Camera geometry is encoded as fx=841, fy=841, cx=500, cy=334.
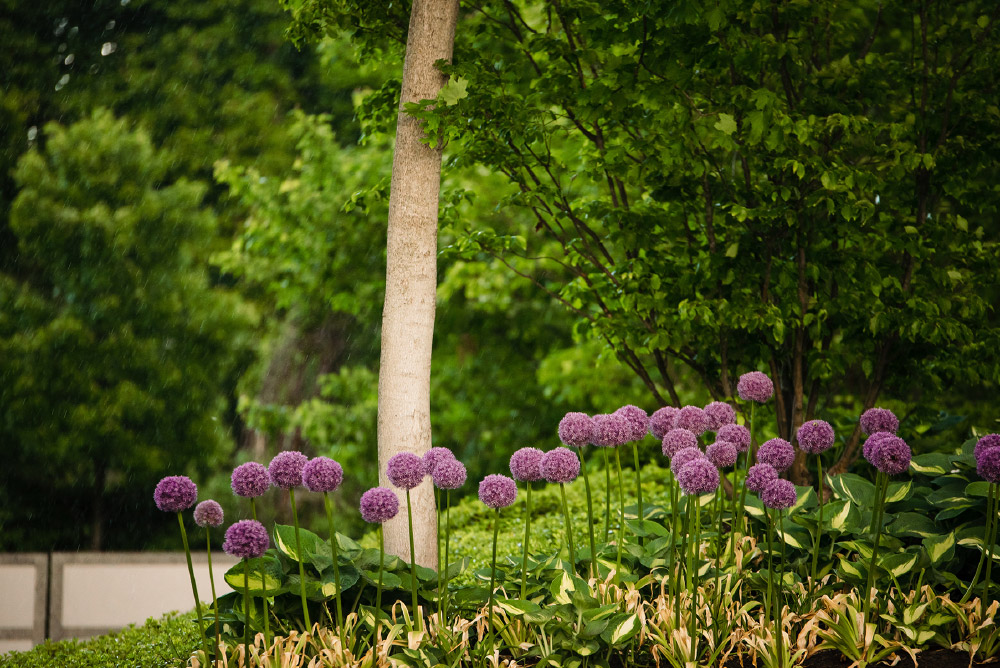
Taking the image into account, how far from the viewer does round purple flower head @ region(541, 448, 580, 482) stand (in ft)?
7.84

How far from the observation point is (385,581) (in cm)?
271

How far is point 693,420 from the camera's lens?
8.95 ft

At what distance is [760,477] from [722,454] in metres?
0.15

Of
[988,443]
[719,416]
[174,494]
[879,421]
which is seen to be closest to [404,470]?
[174,494]

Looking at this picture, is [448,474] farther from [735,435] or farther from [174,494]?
[735,435]

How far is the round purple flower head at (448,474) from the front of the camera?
242 centimetres

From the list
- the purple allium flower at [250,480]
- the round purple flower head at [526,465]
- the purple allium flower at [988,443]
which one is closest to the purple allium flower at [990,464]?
the purple allium flower at [988,443]

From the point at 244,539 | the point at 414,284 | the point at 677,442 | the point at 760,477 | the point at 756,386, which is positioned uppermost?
the point at 414,284

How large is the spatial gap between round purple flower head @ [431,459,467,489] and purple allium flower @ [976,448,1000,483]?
1.41 meters

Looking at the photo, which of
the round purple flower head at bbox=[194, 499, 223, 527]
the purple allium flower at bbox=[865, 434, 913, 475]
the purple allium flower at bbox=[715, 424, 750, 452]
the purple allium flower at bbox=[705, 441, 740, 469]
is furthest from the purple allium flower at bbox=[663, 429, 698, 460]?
the round purple flower head at bbox=[194, 499, 223, 527]

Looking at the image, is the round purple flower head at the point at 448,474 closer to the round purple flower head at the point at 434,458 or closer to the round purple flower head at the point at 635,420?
the round purple flower head at the point at 434,458

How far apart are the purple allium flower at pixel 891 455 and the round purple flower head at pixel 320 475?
1480 millimetres

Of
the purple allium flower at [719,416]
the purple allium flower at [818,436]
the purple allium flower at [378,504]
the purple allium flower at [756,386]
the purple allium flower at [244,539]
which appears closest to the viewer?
the purple allium flower at [244,539]

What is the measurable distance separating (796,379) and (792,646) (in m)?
1.81
